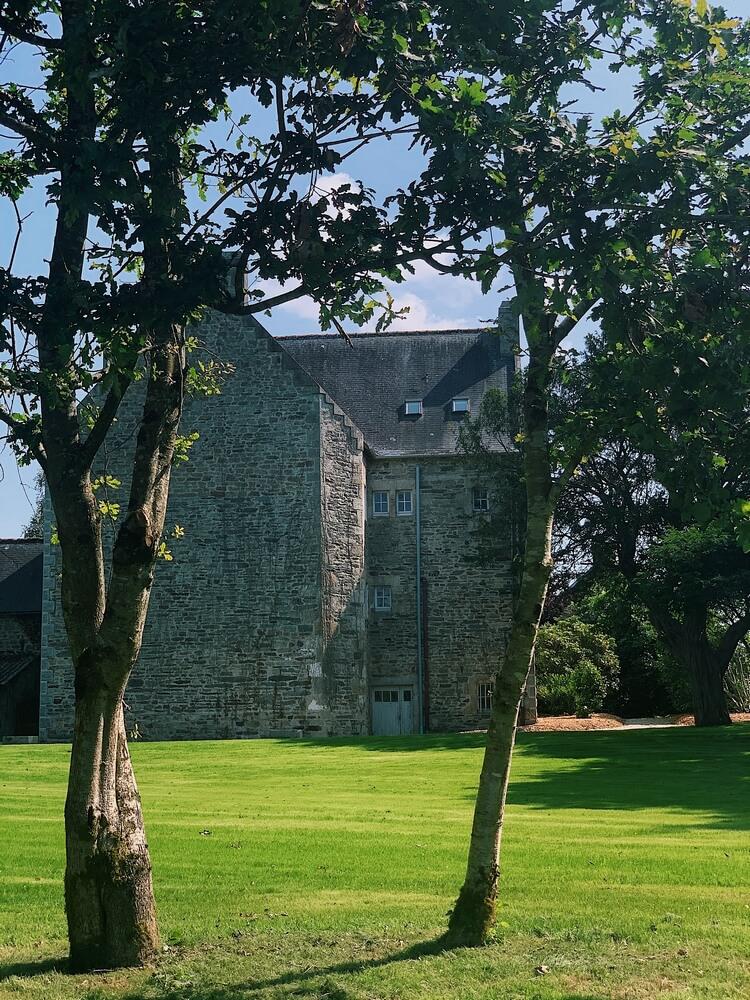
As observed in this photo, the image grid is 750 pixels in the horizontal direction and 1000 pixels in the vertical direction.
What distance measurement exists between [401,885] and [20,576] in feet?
90.3

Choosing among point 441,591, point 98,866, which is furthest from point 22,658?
point 98,866

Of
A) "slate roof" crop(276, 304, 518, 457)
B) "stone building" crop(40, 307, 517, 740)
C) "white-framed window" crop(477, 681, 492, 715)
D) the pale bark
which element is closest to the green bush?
"white-framed window" crop(477, 681, 492, 715)

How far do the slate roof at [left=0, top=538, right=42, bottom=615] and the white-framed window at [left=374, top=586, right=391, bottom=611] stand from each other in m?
9.87

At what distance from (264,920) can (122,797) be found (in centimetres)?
192

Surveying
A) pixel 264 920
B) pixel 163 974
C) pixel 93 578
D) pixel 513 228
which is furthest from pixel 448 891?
pixel 513 228

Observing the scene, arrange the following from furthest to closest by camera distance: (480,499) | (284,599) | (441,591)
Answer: (480,499)
(441,591)
(284,599)

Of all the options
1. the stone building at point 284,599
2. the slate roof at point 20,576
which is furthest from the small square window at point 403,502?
the slate roof at point 20,576

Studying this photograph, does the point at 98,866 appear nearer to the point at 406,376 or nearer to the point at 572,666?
the point at 406,376

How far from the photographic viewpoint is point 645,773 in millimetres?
19406

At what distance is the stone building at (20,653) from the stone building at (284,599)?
2.86m

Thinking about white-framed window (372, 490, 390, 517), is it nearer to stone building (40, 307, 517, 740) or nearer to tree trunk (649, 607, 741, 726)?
stone building (40, 307, 517, 740)

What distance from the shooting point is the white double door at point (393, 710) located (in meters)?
32.9

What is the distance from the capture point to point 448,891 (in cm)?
974

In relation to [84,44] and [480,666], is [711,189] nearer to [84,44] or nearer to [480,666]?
[84,44]
